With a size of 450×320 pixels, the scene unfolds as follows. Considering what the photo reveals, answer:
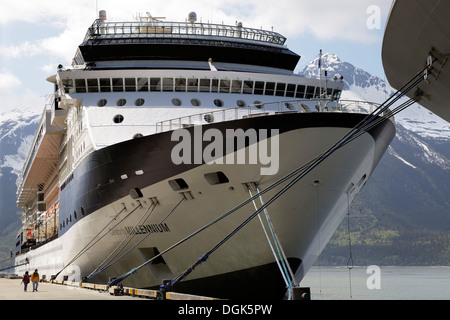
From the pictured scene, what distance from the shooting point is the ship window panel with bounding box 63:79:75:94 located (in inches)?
985

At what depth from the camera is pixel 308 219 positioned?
19156 millimetres

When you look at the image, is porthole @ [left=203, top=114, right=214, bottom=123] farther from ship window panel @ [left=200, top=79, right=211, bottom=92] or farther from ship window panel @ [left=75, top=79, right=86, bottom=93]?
ship window panel @ [left=75, top=79, right=86, bottom=93]

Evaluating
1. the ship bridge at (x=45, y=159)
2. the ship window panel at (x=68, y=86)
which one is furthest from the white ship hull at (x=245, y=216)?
the ship bridge at (x=45, y=159)

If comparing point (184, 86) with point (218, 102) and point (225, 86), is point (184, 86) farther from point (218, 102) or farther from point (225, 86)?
point (225, 86)

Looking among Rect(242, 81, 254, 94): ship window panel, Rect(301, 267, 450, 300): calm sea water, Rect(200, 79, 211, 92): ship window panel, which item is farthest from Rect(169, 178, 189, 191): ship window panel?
Rect(301, 267, 450, 300): calm sea water

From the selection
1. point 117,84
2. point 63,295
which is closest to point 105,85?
point 117,84

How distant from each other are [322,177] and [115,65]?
37.1ft

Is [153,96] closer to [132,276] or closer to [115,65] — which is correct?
[115,65]

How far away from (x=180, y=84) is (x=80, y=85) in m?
3.79

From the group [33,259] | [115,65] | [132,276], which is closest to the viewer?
[132,276]

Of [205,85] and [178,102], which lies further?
[205,85]

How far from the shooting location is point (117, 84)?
2436 centimetres
